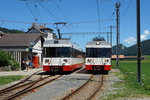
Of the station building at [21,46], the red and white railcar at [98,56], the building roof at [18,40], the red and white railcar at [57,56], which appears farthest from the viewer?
the building roof at [18,40]

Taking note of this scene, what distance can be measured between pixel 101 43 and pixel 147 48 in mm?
158848

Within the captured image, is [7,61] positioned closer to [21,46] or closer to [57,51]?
[21,46]

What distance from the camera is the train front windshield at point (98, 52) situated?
19047mm

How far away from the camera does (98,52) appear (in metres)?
19.2

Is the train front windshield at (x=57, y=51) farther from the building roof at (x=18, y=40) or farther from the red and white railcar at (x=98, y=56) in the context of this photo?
the building roof at (x=18, y=40)

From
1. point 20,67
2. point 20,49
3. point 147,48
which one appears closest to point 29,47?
point 20,49

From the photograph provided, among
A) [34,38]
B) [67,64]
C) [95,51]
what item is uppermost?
[34,38]

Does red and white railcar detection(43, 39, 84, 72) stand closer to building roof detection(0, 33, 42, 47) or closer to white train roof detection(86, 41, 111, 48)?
white train roof detection(86, 41, 111, 48)

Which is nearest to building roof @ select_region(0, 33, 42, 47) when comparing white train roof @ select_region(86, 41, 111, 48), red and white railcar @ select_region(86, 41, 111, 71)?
white train roof @ select_region(86, 41, 111, 48)

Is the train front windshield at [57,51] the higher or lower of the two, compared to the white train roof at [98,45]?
lower

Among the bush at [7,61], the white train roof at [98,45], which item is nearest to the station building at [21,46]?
the bush at [7,61]

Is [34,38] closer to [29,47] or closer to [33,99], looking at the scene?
[29,47]

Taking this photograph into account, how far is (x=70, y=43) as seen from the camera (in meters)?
18.6

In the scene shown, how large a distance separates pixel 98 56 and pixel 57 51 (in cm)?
382
